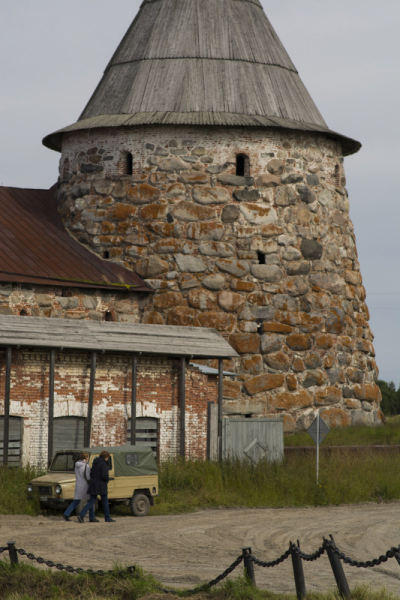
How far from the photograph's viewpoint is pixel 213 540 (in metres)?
14.3

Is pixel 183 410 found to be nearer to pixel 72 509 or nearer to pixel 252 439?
pixel 252 439

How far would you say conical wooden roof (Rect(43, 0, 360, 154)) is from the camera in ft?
89.1

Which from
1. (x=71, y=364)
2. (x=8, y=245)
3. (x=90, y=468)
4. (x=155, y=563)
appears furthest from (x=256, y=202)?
(x=155, y=563)

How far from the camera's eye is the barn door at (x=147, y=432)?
2103 cm

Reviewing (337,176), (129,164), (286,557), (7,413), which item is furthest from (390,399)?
(286,557)

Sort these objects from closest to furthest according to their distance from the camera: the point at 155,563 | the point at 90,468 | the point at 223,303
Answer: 1. the point at 155,563
2. the point at 90,468
3. the point at 223,303

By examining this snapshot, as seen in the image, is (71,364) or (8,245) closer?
(71,364)

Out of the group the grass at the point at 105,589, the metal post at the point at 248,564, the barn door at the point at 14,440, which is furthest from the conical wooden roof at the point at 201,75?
the metal post at the point at 248,564

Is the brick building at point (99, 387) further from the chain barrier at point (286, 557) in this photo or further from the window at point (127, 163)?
the chain barrier at point (286, 557)

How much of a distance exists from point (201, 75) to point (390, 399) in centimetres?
2520

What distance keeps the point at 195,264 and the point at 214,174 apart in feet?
8.92

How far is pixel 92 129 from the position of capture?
27.6m

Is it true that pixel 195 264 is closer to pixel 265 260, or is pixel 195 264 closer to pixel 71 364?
pixel 265 260

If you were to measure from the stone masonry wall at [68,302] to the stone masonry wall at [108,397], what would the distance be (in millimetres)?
3954
